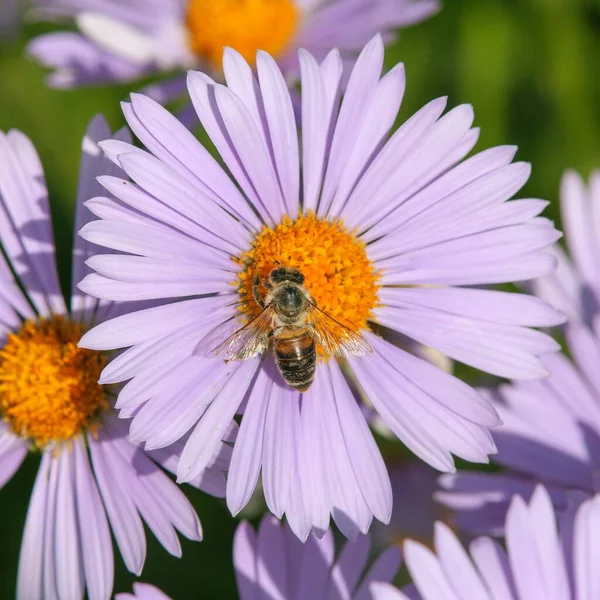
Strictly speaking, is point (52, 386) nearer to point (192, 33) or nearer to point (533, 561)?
point (533, 561)

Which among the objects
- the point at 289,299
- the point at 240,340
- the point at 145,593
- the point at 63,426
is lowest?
the point at 145,593

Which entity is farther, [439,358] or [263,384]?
[439,358]

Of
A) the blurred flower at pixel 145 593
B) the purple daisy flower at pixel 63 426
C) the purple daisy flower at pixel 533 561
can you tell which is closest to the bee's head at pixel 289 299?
the purple daisy flower at pixel 63 426

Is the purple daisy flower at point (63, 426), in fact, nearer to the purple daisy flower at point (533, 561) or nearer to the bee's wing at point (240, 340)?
the bee's wing at point (240, 340)

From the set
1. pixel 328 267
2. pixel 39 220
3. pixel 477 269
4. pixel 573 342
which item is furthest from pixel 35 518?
pixel 573 342

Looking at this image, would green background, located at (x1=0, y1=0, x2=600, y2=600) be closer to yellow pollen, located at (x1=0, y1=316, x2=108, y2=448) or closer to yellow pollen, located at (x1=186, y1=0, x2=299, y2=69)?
yellow pollen, located at (x1=186, y1=0, x2=299, y2=69)

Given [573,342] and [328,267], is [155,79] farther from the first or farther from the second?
[573,342]

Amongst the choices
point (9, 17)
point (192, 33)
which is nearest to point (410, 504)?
point (192, 33)

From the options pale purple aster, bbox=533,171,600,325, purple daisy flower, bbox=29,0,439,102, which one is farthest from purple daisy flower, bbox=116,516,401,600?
purple daisy flower, bbox=29,0,439,102
